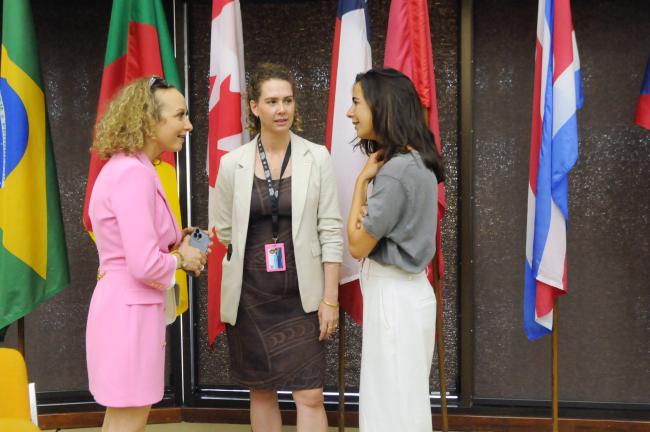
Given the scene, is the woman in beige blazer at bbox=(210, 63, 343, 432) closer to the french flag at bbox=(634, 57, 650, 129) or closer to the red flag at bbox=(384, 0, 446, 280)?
the red flag at bbox=(384, 0, 446, 280)

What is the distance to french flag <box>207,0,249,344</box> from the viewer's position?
3.00 meters

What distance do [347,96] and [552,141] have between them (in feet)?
2.73

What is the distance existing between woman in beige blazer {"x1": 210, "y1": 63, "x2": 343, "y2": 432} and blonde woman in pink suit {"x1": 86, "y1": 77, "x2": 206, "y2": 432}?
1.42ft

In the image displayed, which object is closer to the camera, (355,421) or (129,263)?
(129,263)

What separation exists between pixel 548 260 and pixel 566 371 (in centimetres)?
96

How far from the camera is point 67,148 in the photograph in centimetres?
368

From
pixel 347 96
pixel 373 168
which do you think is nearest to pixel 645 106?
pixel 347 96

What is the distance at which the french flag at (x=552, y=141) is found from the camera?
282 centimetres

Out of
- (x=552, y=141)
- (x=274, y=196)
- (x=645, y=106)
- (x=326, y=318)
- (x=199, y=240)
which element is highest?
(x=645, y=106)

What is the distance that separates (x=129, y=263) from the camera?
6.78 ft

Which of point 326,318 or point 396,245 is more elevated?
point 396,245

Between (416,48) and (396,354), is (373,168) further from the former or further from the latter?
(416,48)

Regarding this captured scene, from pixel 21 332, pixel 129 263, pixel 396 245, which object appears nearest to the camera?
pixel 129 263

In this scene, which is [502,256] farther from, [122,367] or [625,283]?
[122,367]
